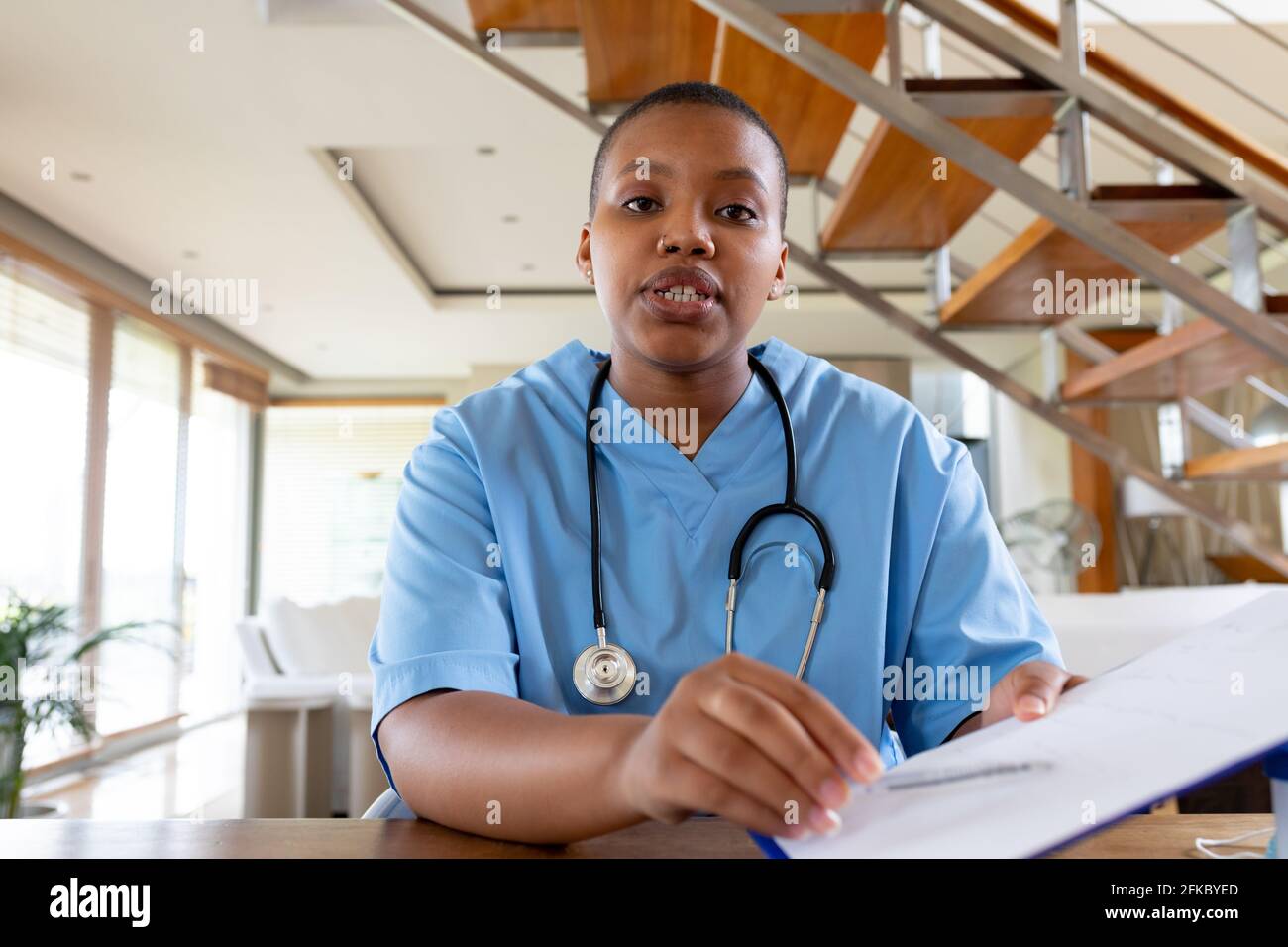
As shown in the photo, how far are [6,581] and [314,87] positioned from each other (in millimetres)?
3083

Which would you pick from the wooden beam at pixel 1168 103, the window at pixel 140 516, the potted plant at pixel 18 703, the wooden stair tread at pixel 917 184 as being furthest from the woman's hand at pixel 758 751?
the window at pixel 140 516

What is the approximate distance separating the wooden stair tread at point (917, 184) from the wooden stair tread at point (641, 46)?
46 centimetres

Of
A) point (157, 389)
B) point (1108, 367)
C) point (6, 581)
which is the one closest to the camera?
point (1108, 367)

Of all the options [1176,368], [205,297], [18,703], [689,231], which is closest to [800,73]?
[1176,368]

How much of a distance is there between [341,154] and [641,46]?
2.75 metres

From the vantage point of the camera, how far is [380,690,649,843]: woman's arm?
63cm

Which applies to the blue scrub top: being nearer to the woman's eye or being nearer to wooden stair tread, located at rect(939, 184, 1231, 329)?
the woman's eye

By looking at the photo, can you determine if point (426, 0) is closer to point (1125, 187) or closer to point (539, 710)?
point (1125, 187)

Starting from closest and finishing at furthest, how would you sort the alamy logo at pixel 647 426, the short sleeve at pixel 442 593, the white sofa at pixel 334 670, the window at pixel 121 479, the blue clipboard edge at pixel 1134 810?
the blue clipboard edge at pixel 1134 810 < the short sleeve at pixel 442 593 < the alamy logo at pixel 647 426 < the white sofa at pixel 334 670 < the window at pixel 121 479

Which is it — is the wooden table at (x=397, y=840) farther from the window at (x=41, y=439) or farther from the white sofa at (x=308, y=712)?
the window at (x=41, y=439)

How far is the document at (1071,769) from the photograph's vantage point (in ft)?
1.58

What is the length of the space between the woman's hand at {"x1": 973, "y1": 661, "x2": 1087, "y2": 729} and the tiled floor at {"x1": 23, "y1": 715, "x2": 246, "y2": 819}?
11.6 feet
